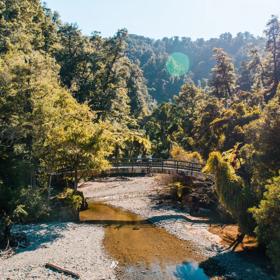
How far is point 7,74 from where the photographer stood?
23562 mm

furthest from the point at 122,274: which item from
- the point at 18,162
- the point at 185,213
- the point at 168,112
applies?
the point at 168,112

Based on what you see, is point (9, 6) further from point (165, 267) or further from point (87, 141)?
point (165, 267)

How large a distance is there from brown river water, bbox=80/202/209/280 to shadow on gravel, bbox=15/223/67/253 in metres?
3.12

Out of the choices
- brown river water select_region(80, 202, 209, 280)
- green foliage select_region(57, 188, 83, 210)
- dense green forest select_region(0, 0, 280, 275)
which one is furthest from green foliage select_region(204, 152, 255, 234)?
green foliage select_region(57, 188, 83, 210)

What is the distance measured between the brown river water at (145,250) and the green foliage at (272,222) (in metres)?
4.24

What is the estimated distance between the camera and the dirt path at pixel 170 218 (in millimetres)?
18812

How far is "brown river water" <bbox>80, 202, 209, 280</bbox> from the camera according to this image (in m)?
18.4

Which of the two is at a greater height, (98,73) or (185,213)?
(98,73)

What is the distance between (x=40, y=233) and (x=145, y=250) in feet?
23.0

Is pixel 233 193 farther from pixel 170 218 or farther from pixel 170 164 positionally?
pixel 170 164

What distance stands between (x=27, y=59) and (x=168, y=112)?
1639 inches

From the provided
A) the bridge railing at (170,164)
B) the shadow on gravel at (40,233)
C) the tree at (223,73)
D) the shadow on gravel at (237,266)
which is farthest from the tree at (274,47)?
the shadow on gravel at (40,233)

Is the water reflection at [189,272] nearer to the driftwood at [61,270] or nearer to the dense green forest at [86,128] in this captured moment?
the dense green forest at [86,128]

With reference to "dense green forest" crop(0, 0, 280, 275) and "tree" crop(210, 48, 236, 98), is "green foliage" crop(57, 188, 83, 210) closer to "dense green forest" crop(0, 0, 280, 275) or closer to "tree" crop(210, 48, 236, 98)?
"dense green forest" crop(0, 0, 280, 275)
